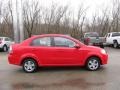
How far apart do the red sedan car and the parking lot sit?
0.36 meters

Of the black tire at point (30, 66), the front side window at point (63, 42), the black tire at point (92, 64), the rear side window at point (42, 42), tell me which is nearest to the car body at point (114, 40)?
the black tire at point (92, 64)

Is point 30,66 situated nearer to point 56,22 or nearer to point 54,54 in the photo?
point 54,54

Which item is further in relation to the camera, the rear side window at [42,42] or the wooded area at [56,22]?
the wooded area at [56,22]

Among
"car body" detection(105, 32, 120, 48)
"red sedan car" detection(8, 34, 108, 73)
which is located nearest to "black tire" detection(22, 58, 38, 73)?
"red sedan car" detection(8, 34, 108, 73)

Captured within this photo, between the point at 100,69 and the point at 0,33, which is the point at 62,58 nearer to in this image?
the point at 100,69

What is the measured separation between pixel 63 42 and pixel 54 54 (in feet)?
2.08

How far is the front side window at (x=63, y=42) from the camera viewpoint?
36.0 ft

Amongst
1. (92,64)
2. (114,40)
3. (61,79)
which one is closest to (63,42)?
(92,64)

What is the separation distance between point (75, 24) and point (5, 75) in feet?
115

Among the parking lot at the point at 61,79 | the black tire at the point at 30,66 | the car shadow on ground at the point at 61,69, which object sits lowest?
A: the parking lot at the point at 61,79

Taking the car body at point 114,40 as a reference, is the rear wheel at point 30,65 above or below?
below

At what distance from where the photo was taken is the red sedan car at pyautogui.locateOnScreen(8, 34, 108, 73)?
1089 cm

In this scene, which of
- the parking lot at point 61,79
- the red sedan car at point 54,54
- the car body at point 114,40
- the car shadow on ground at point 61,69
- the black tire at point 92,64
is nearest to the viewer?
the parking lot at point 61,79

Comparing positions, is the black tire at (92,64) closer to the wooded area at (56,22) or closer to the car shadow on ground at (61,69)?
the car shadow on ground at (61,69)
